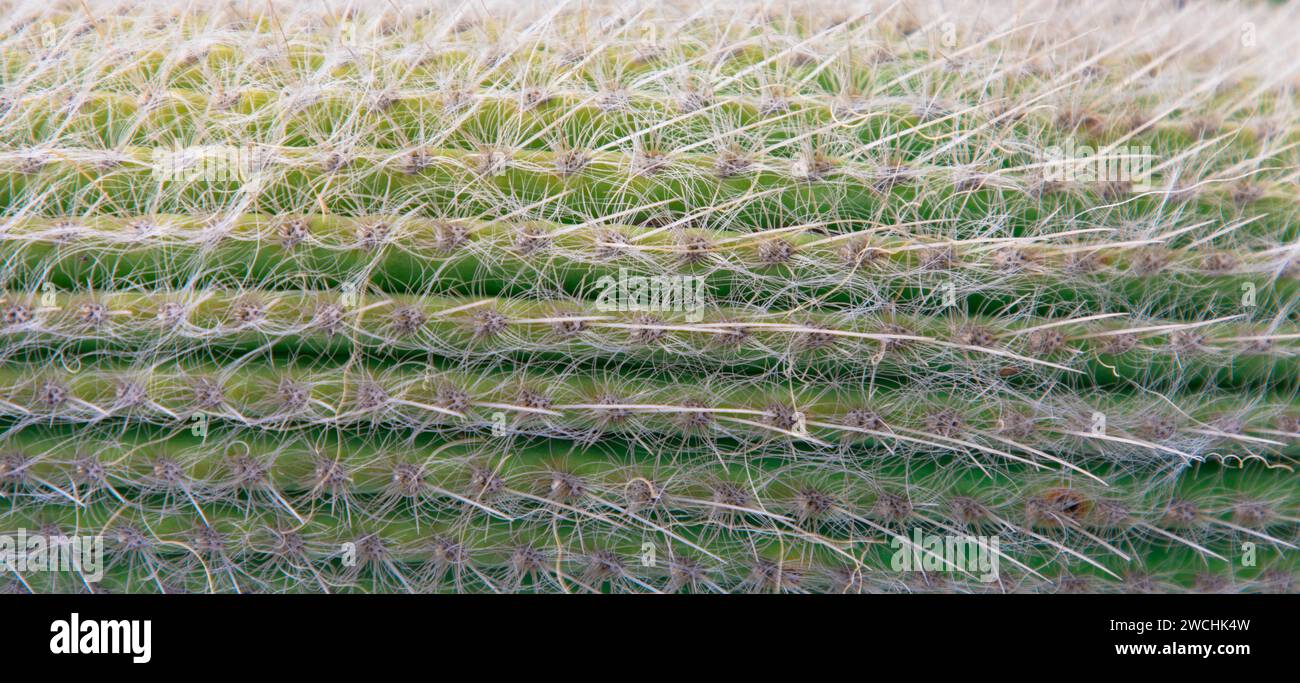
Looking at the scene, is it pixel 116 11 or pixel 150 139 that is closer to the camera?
pixel 150 139

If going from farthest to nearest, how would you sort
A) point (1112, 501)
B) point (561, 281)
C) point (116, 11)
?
point (116, 11) → point (1112, 501) → point (561, 281)

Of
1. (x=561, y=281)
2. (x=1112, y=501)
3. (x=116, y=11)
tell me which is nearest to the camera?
(x=561, y=281)
